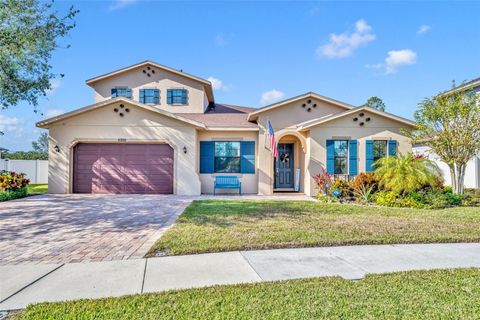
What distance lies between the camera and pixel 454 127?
12.4 metres

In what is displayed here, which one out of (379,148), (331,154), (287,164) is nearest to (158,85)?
(287,164)

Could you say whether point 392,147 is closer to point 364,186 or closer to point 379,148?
point 379,148

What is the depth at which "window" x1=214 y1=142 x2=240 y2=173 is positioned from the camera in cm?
1515

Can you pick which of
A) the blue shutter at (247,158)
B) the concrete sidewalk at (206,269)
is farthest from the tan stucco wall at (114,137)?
the concrete sidewalk at (206,269)

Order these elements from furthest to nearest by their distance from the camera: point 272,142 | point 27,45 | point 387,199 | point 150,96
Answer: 1. point 150,96
2. point 272,142
3. point 27,45
4. point 387,199

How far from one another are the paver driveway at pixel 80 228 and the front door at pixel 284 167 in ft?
24.3

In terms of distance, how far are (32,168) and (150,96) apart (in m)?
12.6

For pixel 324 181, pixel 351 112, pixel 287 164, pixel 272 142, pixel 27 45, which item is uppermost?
pixel 27 45

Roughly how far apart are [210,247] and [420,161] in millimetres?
10533

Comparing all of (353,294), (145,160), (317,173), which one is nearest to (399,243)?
(353,294)

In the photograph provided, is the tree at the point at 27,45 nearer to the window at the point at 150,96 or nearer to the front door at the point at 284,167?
the window at the point at 150,96

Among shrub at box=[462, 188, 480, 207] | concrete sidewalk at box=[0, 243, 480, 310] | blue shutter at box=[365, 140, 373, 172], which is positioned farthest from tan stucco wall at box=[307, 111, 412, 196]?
concrete sidewalk at box=[0, 243, 480, 310]

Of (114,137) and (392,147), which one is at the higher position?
(114,137)

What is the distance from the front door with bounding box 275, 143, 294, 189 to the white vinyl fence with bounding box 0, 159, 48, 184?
19.3m
